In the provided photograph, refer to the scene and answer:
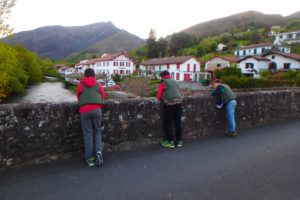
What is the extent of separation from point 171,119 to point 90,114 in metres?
1.88

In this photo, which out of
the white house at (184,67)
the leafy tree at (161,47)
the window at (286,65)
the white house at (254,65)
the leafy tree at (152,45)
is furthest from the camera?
the leafy tree at (152,45)

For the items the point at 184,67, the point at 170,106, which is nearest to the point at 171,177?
the point at 170,106

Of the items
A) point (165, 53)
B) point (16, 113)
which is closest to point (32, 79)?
point (165, 53)

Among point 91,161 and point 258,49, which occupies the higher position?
point 258,49

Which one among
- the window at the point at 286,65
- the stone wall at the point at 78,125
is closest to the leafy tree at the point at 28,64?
the stone wall at the point at 78,125

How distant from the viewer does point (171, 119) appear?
4793 mm

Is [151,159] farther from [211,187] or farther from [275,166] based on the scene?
[275,166]

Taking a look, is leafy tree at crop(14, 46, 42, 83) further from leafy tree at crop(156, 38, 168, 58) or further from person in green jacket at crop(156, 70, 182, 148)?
person in green jacket at crop(156, 70, 182, 148)

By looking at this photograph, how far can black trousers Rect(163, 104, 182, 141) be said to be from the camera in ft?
15.5

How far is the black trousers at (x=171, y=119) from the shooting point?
4727 millimetres

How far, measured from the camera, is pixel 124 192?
2998 millimetres

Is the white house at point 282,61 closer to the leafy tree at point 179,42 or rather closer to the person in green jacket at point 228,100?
the person in green jacket at point 228,100

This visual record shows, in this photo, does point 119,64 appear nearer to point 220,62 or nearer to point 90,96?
point 220,62

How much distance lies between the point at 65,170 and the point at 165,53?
3491 inches
